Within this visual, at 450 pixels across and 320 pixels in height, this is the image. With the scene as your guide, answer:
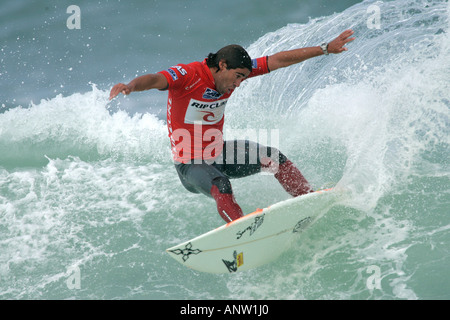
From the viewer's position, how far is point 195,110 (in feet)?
16.4

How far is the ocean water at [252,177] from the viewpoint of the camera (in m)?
4.87

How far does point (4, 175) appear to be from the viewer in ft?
24.1

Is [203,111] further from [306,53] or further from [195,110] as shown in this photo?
[306,53]

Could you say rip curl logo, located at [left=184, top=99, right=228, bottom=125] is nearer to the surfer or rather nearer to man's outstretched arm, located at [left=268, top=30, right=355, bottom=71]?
the surfer

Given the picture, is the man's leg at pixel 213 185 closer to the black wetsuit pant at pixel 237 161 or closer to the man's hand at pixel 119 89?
the black wetsuit pant at pixel 237 161

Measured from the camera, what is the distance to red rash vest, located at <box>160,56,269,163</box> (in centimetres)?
483

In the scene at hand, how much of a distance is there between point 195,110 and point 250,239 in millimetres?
1350

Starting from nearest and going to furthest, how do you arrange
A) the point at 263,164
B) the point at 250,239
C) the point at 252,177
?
1. the point at 250,239
2. the point at 263,164
3. the point at 252,177

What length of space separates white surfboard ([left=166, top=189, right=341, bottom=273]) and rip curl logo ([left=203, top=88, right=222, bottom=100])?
47.1 inches

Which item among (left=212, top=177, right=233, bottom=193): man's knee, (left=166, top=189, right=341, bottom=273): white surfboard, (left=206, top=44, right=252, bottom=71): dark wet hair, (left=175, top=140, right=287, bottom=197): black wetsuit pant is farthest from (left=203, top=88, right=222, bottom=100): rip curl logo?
(left=166, top=189, right=341, bottom=273): white surfboard

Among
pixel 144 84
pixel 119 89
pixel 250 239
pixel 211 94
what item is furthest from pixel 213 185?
pixel 119 89

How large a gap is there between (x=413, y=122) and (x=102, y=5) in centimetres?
808

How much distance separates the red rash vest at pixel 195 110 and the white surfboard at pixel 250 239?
971 mm

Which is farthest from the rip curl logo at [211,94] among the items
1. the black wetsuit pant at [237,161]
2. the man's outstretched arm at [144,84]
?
the black wetsuit pant at [237,161]
